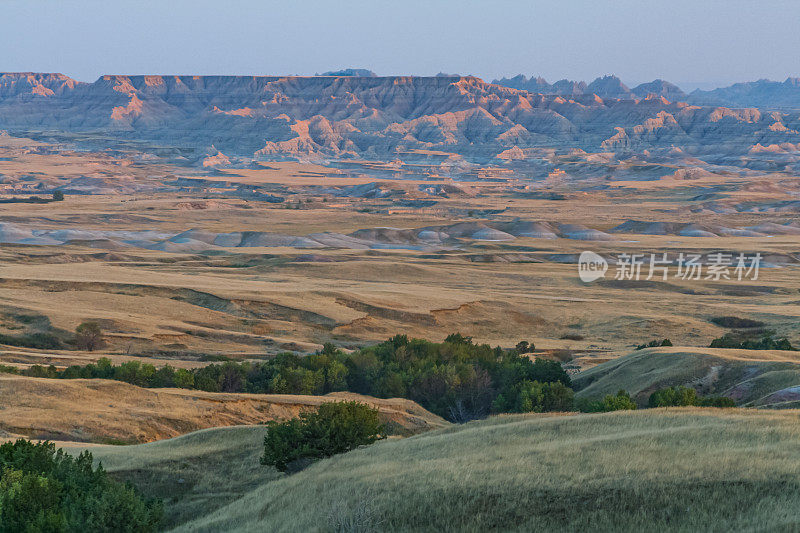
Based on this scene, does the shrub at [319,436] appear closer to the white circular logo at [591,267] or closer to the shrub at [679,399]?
the shrub at [679,399]

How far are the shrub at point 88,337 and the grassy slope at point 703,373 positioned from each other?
27.0m

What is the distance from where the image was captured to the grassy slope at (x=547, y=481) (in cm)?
1225

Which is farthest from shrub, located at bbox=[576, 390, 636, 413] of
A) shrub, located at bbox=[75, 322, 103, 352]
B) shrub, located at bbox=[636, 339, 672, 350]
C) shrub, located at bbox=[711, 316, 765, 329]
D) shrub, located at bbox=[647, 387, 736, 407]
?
shrub, located at bbox=[711, 316, 765, 329]

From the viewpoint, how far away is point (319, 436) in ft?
67.6

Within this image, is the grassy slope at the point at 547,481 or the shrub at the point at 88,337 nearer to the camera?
the grassy slope at the point at 547,481

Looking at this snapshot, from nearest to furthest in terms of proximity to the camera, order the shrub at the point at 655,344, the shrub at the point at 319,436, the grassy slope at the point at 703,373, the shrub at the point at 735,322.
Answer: the shrub at the point at 319,436 < the grassy slope at the point at 703,373 < the shrub at the point at 655,344 < the shrub at the point at 735,322

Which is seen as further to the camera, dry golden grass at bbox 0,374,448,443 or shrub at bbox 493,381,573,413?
shrub at bbox 493,381,573,413

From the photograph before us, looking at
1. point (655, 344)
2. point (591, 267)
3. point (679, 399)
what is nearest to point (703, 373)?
point (679, 399)

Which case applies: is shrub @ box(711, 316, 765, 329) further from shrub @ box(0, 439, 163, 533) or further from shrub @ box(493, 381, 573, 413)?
shrub @ box(0, 439, 163, 533)

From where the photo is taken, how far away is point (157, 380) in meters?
36.6

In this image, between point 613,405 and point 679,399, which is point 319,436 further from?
point 679,399

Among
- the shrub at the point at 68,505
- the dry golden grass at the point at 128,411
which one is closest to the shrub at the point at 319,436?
the shrub at the point at 68,505

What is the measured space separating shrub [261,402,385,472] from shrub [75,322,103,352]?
31521 millimetres

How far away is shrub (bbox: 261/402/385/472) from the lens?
20.2 metres
